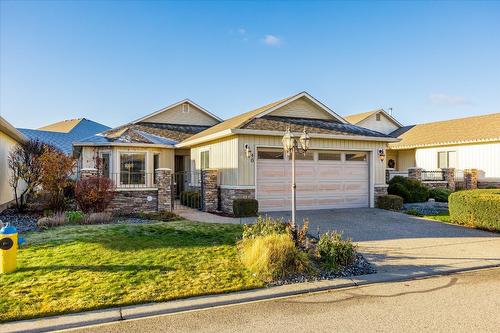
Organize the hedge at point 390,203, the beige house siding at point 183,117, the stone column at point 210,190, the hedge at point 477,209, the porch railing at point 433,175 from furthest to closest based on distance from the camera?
1. the beige house siding at point 183,117
2. the porch railing at point 433,175
3. the hedge at point 390,203
4. the stone column at point 210,190
5. the hedge at point 477,209

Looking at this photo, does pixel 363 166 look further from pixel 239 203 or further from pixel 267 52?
pixel 267 52

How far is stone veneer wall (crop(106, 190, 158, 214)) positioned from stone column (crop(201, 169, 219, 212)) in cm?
199

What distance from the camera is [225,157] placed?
14125 mm

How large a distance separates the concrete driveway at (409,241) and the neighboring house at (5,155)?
1102cm

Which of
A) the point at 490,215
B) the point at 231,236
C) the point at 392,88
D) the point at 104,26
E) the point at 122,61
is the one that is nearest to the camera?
the point at 231,236

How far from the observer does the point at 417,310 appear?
15.8 ft

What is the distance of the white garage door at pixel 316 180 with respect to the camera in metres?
13.7

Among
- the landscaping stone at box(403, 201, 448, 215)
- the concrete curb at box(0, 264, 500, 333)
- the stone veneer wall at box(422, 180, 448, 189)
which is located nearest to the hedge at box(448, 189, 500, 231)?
the landscaping stone at box(403, 201, 448, 215)

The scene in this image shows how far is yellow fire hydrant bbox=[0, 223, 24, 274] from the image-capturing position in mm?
5965

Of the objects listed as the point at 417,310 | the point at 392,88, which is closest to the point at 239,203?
the point at 417,310

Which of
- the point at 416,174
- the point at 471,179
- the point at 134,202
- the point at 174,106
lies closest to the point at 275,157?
the point at 134,202

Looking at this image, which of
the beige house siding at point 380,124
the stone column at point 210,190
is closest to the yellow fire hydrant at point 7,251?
the stone column at point 210,190

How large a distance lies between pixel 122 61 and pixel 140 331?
51.1ft

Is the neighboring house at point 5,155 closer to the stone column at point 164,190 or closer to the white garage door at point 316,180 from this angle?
the stone column at point 164,190
